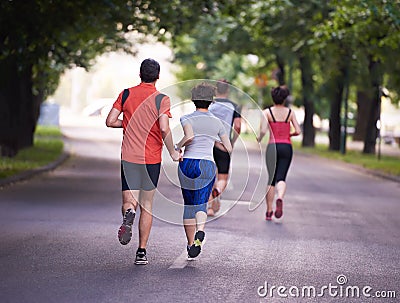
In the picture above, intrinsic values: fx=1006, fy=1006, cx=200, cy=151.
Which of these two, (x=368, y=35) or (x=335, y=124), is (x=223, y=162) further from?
(x=335, y=124)

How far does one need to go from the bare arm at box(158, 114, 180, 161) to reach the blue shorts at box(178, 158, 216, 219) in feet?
1.20

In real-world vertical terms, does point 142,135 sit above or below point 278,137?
above

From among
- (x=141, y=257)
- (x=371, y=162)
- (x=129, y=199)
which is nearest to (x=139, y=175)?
(x=129, y=199)

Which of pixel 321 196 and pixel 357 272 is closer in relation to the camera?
pixel 357 272

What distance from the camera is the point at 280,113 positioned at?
14.0 meters

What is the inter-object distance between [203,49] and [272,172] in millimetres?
40869

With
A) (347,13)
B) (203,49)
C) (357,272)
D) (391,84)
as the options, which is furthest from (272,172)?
(203,49)

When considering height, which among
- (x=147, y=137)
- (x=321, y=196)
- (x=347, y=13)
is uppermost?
(x=347, y=13)

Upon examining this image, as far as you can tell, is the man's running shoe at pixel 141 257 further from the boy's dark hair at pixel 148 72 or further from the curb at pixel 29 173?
the curb at pixel 29 173

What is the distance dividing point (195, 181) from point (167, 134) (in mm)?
713

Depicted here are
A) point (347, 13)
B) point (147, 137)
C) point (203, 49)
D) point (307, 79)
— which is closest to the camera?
point (147, 137)

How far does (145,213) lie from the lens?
9570 mm

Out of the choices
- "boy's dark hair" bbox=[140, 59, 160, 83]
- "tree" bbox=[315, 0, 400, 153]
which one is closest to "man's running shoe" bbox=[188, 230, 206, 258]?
"boy's dark hair" bbox=[140, 59, 160, 83]

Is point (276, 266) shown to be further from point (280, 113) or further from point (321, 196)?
point (321, 196)
